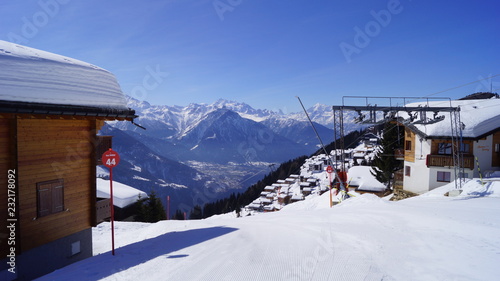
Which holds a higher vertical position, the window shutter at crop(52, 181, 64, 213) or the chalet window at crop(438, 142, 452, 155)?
the chalet window at crop(438, 142, 452, 155)

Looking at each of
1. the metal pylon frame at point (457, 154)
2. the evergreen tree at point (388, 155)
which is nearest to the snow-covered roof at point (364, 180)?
the evergreen tree at point (388, 155)

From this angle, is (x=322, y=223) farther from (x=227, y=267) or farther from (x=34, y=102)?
(x=34, y=102)

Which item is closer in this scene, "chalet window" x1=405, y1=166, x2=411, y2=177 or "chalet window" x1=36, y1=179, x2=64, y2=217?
"chalet window" x1=36, y1=179, x2=64, y2=217

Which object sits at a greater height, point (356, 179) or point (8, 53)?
point (8, 53)

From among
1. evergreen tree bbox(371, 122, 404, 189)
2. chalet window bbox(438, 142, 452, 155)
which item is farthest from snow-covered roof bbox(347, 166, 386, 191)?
chalet window bbox(438, 142, 452, 155)

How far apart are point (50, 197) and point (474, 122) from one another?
2997 cm

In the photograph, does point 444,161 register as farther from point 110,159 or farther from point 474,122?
point 110,159

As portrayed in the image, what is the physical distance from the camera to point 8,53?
30.7 ft

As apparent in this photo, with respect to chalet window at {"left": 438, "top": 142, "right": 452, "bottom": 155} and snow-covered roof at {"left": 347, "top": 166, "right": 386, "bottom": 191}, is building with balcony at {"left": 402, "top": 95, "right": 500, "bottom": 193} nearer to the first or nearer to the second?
chalet window at {"left": 438, "top": 142, "right": 452, "bottom": 155}

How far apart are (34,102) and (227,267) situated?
789 centimetres

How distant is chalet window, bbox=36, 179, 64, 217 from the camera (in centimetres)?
1012

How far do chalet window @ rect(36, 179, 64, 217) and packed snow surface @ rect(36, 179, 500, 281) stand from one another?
11.6ft

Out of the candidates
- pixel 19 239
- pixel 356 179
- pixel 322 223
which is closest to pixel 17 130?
pixel 19 239

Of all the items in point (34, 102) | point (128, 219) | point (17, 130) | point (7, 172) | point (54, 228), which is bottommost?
point (128, 219)
